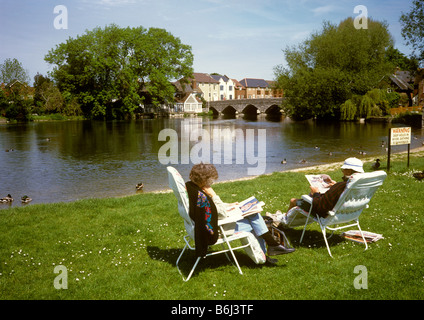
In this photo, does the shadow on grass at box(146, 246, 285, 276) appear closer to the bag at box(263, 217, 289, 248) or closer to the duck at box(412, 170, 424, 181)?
the bag at box(263, 217, 289, 248)

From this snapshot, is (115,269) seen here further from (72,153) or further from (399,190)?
(72,153)

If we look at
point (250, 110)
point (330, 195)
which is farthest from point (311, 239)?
point (250, 110)

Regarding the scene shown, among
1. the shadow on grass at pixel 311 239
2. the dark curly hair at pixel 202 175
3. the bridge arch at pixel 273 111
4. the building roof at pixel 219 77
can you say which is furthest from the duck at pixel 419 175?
the building roof at pixel 219 77

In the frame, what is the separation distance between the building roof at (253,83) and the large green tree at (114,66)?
53289 millimetres

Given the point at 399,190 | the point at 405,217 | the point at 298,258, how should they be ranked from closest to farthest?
1. the point at 298,258
2. the point at 405,217
3. the point at 399,190

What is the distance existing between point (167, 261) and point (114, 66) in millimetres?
72943

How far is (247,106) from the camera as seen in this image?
9556cm

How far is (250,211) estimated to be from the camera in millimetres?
5461

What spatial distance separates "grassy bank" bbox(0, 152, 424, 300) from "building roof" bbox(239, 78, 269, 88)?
4905 inches

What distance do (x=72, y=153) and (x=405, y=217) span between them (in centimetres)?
2558

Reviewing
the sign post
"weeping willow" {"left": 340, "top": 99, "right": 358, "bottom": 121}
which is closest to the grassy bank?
the sign post

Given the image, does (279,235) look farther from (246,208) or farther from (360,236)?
(360,236)

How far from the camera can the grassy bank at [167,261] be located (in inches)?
192

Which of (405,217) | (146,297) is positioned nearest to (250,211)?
(146,297)
